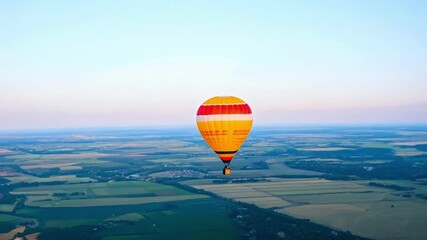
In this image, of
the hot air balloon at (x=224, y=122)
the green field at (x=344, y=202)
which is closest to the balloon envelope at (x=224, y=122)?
the hot air balloon at (x=224, y=122)

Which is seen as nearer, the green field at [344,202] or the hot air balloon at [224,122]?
the hot air balloon at [224,122]

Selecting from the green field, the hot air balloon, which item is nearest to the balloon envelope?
the hot air balloon

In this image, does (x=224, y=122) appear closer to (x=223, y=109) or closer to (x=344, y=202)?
(x=223, y=109)

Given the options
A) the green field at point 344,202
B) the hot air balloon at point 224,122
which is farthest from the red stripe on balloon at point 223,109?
the green field at point 344,202

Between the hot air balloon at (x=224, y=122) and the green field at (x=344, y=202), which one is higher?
the hot air balloon at (x=224, y=122)

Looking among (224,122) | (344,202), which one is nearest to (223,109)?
(224,122)

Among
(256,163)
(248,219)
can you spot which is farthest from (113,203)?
(256,163)

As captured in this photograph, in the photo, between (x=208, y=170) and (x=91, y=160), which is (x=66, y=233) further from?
(x=91, y=160)

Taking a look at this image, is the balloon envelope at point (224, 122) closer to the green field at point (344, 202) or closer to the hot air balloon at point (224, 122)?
the hot air balloon at point (224, 122)

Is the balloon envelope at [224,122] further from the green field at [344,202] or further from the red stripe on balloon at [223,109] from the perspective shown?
the green field at [344,202]
